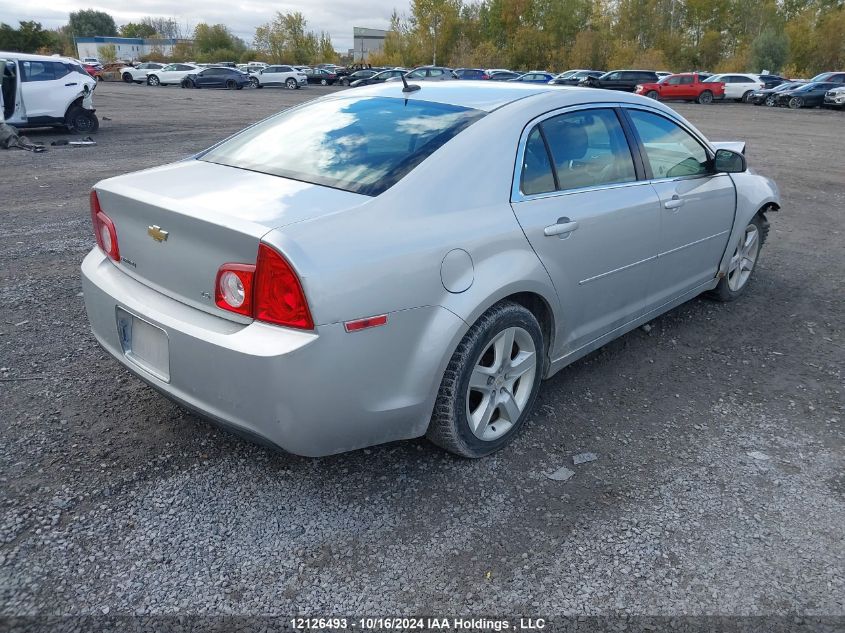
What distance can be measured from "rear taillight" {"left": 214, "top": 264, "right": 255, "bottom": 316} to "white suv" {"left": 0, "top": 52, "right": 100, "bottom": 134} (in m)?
13.9

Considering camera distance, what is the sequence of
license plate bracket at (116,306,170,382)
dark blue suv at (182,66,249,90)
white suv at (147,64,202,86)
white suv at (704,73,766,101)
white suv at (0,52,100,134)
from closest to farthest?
license plate bracket at (116,306,170,382) < white suv at (0,52,100,134) < white suv at (704,73,766,101) < dark blue suv at (182,66,249,90) < white suv at (147,64,202,86)

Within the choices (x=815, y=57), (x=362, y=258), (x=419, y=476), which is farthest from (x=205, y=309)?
(x=815, y=57)

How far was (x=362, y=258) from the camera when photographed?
8.02 ft

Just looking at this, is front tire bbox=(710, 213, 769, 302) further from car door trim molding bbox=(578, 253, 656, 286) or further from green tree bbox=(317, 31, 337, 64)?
green tree bbox=(317, 31, 337, 64)

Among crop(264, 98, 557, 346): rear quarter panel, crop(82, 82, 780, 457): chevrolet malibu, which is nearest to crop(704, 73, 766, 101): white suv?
crop(82, 82, 780, 457): chevrolet malibu

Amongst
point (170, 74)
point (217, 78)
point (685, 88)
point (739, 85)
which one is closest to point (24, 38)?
point (170, 74)

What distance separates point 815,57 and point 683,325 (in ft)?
225

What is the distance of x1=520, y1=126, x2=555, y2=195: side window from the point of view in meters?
3.14

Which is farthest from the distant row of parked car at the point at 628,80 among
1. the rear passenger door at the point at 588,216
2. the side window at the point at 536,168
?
the side window at the point at 536,168

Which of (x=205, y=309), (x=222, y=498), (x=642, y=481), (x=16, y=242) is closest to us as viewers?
(x=205, y=309)

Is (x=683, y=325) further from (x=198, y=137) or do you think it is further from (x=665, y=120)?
(x=198, y=137)

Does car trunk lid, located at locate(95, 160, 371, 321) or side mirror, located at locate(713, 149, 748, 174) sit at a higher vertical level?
side mirror, located at locate(713, 149, 748, 174)

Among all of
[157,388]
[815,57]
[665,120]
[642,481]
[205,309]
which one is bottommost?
[642,481]

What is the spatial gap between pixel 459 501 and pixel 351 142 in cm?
169
